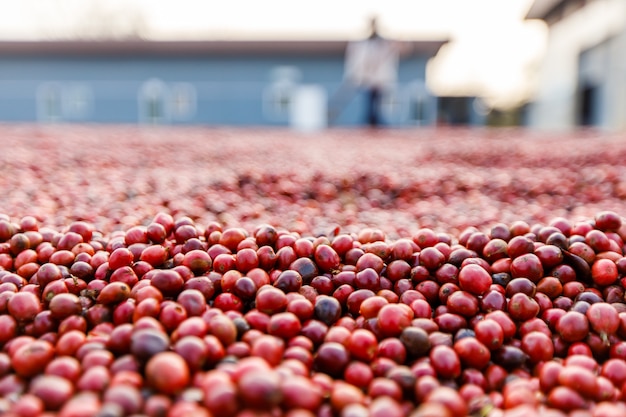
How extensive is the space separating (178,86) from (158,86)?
2.96ft

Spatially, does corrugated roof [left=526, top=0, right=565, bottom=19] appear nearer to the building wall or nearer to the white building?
the white building

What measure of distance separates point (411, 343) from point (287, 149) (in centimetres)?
630

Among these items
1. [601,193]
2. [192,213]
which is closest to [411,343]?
[192,213]

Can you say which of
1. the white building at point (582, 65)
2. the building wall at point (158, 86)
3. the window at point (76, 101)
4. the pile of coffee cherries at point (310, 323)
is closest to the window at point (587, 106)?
the white building at point (582, 65)

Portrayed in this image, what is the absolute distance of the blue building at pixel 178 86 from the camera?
2447 centimetres

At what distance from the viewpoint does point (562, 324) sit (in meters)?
1.87

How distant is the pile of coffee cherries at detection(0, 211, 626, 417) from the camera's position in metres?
1.42

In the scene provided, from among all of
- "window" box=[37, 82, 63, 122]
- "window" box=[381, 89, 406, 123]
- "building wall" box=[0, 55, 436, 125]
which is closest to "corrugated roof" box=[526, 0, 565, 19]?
"window" box=[381, 89, 406, 123]

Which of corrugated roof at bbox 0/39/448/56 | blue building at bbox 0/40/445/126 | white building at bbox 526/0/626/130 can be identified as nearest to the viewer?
white building at bbox 526/0/626/130

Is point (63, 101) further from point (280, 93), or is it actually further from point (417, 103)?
point (417, 103)

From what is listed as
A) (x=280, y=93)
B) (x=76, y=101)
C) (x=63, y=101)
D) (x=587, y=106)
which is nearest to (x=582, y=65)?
(x=587, y=106)

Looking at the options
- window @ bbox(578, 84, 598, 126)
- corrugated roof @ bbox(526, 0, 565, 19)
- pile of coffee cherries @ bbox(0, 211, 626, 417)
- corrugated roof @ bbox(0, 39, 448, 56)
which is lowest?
pile of coffee cherries @ bbox(0, 211, 626, 417)

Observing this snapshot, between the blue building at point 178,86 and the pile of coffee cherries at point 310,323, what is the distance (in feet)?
73.4

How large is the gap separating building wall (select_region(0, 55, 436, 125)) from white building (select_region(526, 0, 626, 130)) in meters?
8.34
